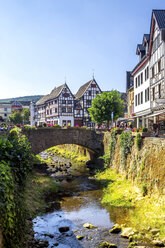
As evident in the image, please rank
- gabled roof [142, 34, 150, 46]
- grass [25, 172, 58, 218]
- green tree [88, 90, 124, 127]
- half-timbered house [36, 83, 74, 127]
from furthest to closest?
half-timbered house [36, 83, 74, 127], green tree [88, 90, 124, 127], gabled roof [142, 34, 150, 46], grass [25, 172, 58, 218]

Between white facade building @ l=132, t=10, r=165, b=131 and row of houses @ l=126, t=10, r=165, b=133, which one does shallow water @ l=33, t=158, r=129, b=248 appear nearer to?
row of houses @ l=126, t=10, r=165, b=133

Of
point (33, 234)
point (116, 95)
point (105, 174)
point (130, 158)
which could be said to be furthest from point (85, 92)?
point (33, 234)

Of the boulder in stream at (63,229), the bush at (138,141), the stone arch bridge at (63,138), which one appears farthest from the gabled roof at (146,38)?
the boulder in stream at (63,229)

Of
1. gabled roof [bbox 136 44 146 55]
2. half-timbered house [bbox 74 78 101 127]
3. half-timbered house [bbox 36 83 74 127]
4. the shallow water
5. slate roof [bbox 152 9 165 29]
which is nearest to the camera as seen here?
the shallow water

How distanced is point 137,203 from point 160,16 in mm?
19447

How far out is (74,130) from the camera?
102 feet

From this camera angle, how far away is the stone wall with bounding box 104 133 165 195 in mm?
14602

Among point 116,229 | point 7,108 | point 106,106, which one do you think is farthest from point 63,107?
point 7,108

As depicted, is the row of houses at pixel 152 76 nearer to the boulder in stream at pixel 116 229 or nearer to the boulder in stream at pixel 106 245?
the boulder in stream at pixel 116 229

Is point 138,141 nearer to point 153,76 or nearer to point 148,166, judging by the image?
point 148,166

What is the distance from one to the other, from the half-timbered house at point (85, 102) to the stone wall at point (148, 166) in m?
36.1

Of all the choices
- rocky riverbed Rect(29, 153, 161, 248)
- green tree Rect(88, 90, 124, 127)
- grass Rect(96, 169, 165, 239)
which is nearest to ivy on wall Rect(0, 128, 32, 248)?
rocky riverbed Rect(29, 153, 161, 248)

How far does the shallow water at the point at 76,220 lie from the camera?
11546 millimetres

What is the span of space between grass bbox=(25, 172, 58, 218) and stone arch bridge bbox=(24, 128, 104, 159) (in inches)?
237
